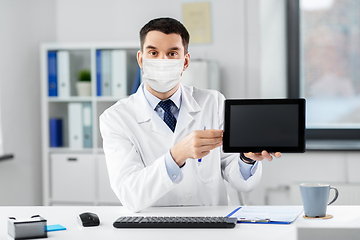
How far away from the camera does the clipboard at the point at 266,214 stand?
1216 millimetres

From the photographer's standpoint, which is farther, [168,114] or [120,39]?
[120,39]

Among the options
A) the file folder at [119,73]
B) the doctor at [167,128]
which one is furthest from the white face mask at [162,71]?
the file folder at [119,73]

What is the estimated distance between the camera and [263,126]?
1.30 metres

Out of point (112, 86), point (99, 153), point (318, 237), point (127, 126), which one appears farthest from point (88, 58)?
point (318, 237)

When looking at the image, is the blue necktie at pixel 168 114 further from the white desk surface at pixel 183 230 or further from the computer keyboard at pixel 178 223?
the computer keyboard at pixel 178 223

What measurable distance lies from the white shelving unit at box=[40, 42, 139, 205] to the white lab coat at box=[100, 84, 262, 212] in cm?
130

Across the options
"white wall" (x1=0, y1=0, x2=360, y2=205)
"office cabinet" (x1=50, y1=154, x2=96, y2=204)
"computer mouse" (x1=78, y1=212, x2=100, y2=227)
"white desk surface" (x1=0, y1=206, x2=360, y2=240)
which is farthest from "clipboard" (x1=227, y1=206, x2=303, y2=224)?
"office cabinet" (x1=50, y1=154, x2=96, y2=204)

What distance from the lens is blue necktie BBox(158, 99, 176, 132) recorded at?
5.60ft

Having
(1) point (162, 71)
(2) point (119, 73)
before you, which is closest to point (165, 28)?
(1) point (162, 71)

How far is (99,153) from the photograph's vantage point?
118 inches

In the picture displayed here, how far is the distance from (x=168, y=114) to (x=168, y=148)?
Answer: 0.15 m

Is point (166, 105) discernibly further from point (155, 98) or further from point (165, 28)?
point (165, 28)

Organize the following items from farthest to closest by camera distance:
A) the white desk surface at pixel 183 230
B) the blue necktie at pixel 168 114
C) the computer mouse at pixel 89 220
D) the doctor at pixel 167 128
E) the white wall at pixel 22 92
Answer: the white wall at pixel 22 92
the blue necktie at pixel 168 114
the doctor at pixel 167 128
the computer mouse at pixel 89 220
the white desk surface at pixel 183 230

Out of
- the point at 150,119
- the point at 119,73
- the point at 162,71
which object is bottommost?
the point at 150,119
